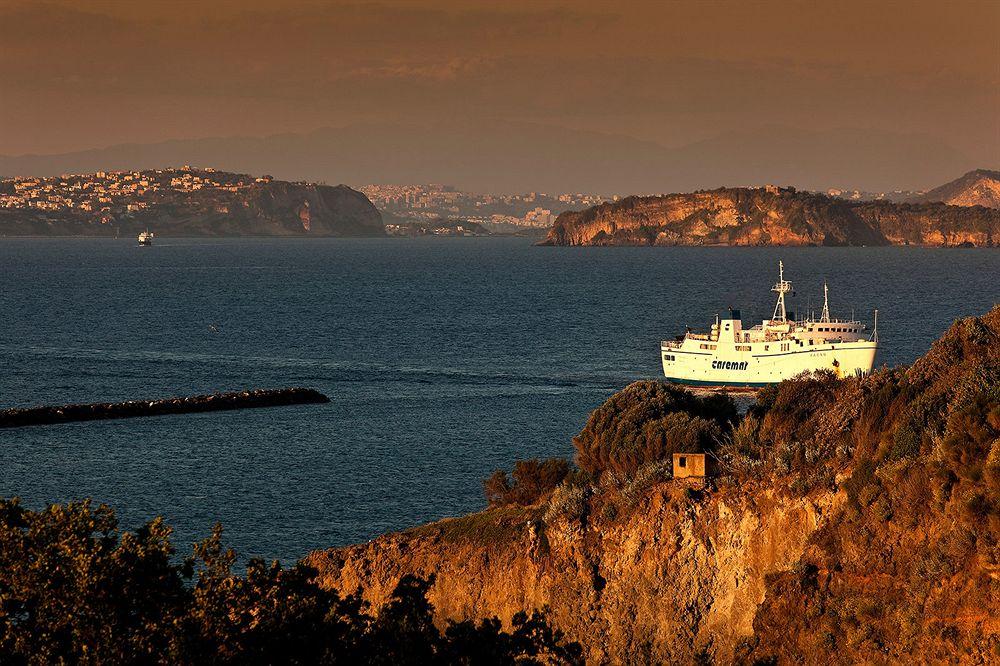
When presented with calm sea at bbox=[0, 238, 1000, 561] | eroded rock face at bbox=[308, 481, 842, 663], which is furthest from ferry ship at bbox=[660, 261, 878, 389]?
eroded rock face at bbox=[308, 481, 842, 663]

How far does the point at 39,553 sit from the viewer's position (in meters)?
17.4

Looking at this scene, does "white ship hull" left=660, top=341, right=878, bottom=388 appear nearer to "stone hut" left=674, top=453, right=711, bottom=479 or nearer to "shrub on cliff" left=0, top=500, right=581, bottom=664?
"stone hut" left=674, top=453, right=711, bottom=479

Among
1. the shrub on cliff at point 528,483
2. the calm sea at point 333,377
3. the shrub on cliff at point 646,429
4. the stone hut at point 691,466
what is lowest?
the calm sea at point 333,377

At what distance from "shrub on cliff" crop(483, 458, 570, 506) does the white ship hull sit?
4023 centimetres

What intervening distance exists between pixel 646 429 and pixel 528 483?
13.5 ft

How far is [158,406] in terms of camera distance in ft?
213

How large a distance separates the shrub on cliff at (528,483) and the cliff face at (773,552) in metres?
2.13

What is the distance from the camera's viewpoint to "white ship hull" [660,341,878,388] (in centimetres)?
7562

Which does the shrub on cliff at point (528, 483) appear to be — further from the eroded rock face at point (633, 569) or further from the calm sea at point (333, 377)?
the eroded rock face at point (633, 569)

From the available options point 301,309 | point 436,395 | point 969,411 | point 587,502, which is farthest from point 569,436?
point 301,309

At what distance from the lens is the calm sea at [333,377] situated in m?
45.3

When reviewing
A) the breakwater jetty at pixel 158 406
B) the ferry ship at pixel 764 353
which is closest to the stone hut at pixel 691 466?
the breakwater jetty at pixel 158 406

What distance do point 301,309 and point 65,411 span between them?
6303 cm

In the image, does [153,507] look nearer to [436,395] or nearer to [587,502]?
[587,502]
